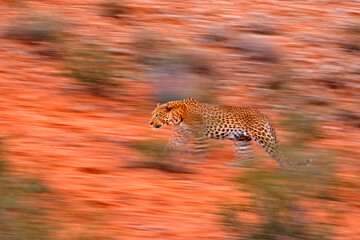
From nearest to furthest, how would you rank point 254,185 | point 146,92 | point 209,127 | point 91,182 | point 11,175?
point 254,185 < point 11,175 < point 91,182 < point 209,127 < point 146,92

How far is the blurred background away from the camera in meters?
6.72

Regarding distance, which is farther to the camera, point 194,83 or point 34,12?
point 34,12

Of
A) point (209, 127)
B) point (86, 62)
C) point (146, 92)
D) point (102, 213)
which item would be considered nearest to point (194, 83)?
point (146, 92)

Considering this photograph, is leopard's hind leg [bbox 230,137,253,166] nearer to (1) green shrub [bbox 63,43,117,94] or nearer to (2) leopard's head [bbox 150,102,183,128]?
(2) leopard's head [bbox 150,102,183,128]

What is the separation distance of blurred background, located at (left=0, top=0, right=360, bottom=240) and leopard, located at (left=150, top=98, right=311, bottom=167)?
248 mm

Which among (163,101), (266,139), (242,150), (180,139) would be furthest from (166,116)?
(163,101)

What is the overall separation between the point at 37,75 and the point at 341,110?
4.58 m

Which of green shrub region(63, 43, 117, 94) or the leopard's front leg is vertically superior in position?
green shrub region(63, 43, 117, 94)

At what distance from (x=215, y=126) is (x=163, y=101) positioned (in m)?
2.59

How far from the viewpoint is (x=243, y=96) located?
492 inches

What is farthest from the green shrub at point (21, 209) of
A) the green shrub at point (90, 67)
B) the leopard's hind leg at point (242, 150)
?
the green shrub at point (90, 67)

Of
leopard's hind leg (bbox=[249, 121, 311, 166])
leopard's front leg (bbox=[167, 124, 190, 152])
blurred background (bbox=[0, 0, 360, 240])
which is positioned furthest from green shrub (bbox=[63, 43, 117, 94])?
leopard's hind leg (bbox=[249, 121, 311, 166])

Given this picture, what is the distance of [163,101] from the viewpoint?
1160cm

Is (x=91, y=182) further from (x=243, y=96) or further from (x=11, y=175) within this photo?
(x=243, y=96)
